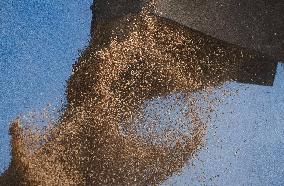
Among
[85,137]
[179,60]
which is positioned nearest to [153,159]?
[85,137]

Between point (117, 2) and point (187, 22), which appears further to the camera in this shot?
point (117, 2)

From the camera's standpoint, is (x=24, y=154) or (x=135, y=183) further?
(x=135, y=183)

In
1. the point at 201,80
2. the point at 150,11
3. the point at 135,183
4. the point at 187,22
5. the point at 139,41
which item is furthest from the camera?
the point at 135,183

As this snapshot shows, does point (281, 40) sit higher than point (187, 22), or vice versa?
point (187, 22)

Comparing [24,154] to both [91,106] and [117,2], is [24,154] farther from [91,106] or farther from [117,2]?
[117,2]

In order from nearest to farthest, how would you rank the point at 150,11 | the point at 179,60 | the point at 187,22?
the point at 150,11
the point at 187,22
the point at 179,60

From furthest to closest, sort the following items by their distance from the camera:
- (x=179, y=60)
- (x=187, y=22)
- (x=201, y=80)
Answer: (x=201, y=80) → (x=179, y=60) → (x=187, y=22)

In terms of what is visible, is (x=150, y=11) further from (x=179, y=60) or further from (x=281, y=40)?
(x=281, y=40)

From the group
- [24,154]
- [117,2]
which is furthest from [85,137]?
[117,2]

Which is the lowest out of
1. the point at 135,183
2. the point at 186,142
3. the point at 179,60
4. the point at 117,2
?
the point at 135,183

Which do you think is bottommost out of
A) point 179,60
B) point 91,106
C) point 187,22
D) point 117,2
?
point 91,106
